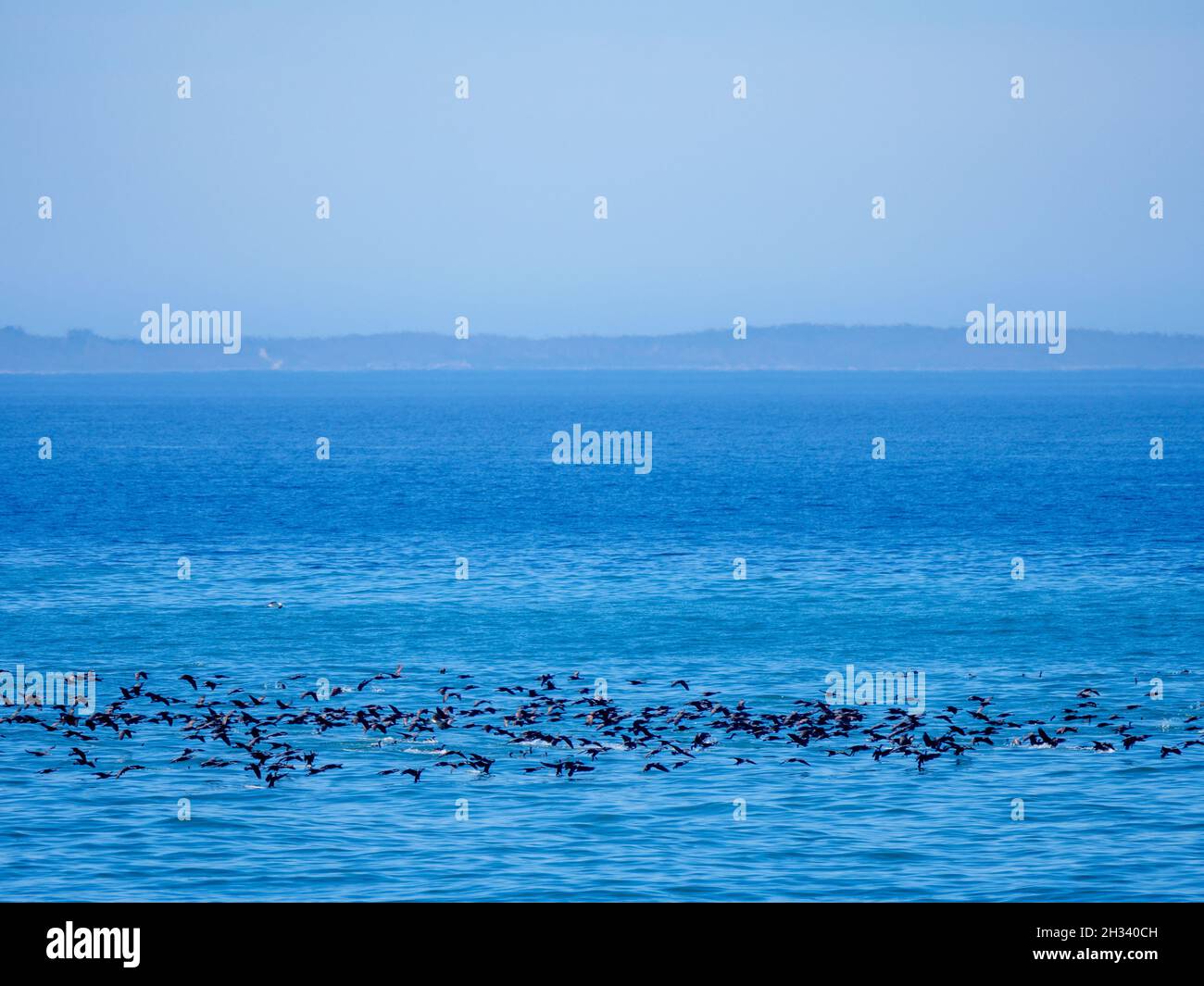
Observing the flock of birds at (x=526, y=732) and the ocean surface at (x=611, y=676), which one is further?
the flock of birds at (x=526, y=732)

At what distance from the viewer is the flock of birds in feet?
146

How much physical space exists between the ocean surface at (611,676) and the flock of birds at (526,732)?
1.05ft

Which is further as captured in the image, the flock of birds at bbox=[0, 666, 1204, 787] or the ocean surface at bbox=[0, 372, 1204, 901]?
the flock of birds at bbox=[0, 666, 1204, 787]

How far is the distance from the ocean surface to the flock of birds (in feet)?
1.05

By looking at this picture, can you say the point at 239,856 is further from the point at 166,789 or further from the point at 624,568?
the point at 624,568

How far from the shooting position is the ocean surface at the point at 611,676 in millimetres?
35125

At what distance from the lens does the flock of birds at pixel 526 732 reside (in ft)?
146

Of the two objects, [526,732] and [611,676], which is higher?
[611,676]

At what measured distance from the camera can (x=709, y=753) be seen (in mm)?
45469

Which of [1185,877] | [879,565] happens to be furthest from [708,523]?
[1185,877]

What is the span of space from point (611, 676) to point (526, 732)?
14087mm

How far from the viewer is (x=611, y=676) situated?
2430 inches
